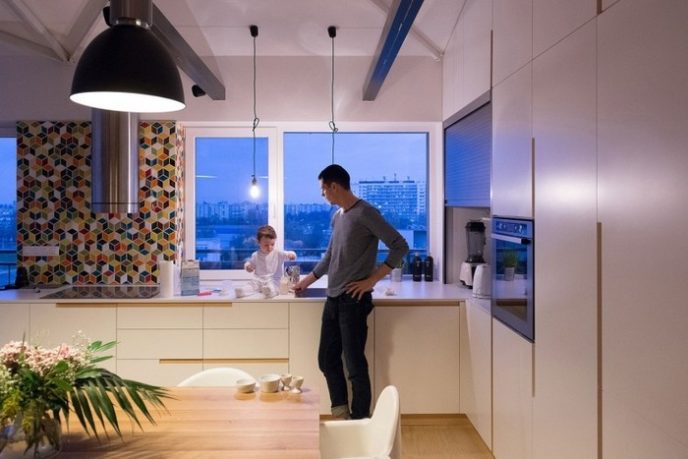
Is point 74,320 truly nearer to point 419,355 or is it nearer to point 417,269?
point 419,355

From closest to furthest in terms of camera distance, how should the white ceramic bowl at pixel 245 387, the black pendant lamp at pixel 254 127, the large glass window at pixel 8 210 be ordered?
the white ceramic bowl at pixel 245 387
the black pendant lamp at pixel 254 127
the large glass window at pixel 8 210

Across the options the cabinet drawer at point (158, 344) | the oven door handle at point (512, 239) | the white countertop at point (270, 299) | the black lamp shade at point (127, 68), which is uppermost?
the black lamp shade at point (127, 68)

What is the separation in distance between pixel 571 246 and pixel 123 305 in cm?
290

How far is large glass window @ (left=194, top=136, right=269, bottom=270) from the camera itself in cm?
462

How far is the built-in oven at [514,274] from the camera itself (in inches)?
101

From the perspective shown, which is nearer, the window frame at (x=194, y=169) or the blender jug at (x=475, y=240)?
the blender jug at (x=475, y=240)

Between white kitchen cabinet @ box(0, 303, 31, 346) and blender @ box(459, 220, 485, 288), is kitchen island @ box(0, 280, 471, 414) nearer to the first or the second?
white kitchen cabinet @ box(0, 303, 31, 346)

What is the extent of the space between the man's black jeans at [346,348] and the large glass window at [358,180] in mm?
1145

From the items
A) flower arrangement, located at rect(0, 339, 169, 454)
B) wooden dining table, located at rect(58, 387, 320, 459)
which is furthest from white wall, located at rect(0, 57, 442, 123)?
flower arrangement, located at rect(0, 339, 169, 454)

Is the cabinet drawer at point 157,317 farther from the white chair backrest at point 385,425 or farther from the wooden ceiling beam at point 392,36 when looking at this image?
the white chair backrest at point 385,425

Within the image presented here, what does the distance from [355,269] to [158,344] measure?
1448mm

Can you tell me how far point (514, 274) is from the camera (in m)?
2.80

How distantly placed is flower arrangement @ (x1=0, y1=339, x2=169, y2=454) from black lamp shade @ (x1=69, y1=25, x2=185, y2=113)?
0.77 m

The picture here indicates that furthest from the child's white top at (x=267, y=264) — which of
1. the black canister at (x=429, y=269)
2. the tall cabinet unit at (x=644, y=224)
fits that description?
the tall cabinet unit at (x=644, y=224)
